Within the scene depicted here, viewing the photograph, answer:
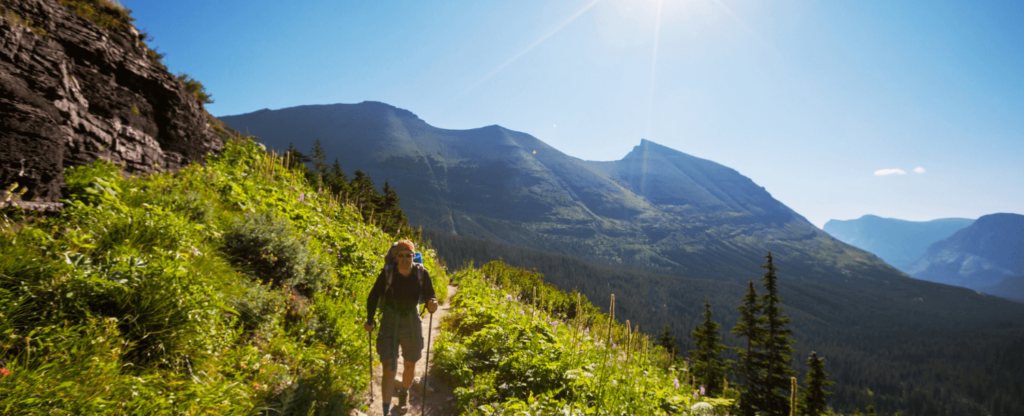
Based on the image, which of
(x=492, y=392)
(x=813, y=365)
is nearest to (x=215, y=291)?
(x=492, y=392)

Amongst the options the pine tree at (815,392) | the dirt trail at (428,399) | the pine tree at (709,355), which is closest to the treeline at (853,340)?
the pine tree at (709,355)

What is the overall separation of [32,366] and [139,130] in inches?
274

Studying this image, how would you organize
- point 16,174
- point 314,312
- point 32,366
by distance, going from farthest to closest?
point 314,312 < point 16,174 < point 32,366

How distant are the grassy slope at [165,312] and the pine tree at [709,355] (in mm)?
26027

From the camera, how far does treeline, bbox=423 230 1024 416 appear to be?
271ft

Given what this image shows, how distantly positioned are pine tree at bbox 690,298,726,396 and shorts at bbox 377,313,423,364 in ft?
82.3

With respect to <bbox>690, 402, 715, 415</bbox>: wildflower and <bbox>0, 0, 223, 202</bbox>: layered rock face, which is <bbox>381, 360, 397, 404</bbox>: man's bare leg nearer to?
<bbox>690, 402, 715, 415</bbox>: wildflower

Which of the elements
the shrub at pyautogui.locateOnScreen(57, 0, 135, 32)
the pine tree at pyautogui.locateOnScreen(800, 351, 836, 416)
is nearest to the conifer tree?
the shrub at pyautogui.locateOnScreen(57, 0, 135, 32)

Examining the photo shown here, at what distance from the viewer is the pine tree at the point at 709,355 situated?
24.0 m

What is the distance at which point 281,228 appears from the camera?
18.8ft

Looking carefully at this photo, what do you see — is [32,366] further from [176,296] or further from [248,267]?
[248,267]

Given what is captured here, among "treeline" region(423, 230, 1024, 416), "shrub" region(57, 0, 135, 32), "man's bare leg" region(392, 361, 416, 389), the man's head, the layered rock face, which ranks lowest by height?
"treeline" region(423, 230, 1024, 416)

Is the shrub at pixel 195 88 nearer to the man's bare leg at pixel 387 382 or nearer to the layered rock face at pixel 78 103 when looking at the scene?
the layered rock face at pixel 78 103

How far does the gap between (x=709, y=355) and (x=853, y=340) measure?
540ft
